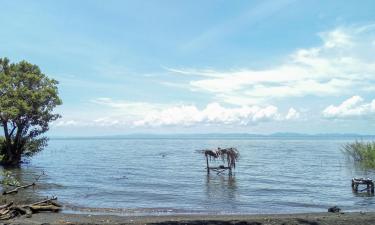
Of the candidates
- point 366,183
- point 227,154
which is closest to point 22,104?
point 227,154

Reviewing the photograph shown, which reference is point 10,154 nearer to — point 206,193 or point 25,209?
point 206,193

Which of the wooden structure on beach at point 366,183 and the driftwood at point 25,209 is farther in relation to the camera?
the wooden structure on beach at point 366,183

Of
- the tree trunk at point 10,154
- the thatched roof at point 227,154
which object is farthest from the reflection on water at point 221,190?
the tree trunk at point 10,154

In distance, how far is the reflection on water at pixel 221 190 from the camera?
90.8 feet

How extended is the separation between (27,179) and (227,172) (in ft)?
68.2

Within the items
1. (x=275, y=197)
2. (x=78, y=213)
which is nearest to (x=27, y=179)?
(x=78, y=213)

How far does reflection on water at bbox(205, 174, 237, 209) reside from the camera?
1089 inches

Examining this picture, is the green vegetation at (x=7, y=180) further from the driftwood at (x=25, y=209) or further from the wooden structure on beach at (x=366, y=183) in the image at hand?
the wooden structure on beach at (x=366, y=183)

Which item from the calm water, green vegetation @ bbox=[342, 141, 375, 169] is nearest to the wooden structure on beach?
the calm water

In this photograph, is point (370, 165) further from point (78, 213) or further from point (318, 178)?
point (78, 213)

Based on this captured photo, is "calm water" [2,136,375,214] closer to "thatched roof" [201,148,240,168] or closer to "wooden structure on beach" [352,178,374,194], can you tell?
"wooden structure on beach" [352,178,374,194]

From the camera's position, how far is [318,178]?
42688mm

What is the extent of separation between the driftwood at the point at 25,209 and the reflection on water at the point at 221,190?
383 inches

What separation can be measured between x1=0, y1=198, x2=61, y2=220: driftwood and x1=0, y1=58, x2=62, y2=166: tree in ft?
80.4
